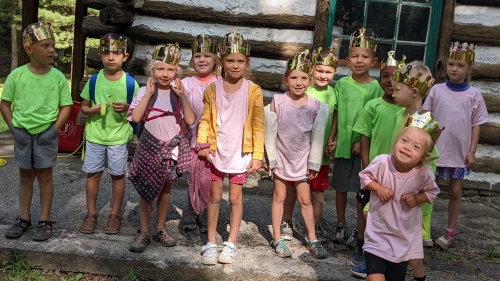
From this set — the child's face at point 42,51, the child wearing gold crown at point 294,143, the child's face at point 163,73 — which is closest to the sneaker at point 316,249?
the child wearing gold crown at point 294,143

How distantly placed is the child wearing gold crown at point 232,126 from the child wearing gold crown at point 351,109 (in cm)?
79

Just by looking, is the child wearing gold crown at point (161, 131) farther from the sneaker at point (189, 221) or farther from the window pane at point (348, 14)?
the window pane at point (348, 14)

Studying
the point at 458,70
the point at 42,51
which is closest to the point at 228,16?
the point at 42,51

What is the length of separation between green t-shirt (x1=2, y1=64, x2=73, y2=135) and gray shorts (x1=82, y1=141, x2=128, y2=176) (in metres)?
0.40

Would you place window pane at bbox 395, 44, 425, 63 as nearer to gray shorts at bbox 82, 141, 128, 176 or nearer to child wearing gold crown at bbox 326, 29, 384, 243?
child wearing gold crown at bbox 326, 29, 384, 243

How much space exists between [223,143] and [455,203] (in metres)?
2.27

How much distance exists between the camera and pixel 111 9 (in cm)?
623

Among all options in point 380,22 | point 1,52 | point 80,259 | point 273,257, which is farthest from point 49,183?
point 1,52

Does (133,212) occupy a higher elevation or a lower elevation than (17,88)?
lower

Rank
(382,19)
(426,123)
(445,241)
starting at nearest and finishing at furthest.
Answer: (426,123), (445,241), (382,19)

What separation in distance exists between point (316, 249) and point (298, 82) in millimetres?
1340

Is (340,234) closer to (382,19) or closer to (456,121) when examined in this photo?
(456,121)

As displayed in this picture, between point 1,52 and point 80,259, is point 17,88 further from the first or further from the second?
point 1,52

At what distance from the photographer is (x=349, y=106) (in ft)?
A: 15.0
